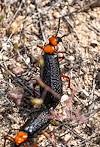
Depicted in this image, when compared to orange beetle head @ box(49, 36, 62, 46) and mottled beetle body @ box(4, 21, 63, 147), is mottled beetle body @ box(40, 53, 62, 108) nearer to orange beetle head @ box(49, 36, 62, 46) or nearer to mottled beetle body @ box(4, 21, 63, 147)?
mottled beetle body @ box(4, 21, 63, 147)

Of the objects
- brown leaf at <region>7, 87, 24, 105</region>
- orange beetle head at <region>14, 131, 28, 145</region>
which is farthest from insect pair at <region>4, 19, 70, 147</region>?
brown leaf at <region>7, 87, 24, 105</region>

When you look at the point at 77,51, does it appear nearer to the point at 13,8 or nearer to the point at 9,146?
the point at 13,8

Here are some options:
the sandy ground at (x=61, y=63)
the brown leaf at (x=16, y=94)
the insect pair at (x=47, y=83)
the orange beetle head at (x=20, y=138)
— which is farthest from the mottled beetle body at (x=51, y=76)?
the orange beetle head at (x=20, y=138)

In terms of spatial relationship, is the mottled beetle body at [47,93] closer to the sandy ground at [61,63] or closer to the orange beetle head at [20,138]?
the orange beetle head at [20,138]

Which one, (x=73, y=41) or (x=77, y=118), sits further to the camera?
(x=73, y=41)

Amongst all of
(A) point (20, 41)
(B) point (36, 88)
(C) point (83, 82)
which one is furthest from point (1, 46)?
(C) point (83, 82)

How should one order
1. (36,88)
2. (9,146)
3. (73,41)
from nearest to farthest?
1. (9,146)
2. (36,88)
3. (73,41)

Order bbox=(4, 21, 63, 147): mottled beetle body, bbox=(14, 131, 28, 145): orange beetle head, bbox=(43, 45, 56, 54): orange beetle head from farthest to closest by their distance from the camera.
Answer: bbox=(43, 45, 56, 54): orange beetle head, bbox=(4, 21, 63, 147): mottled beetle body, bbox=(14, 131, 28, 145): orange beetle head
